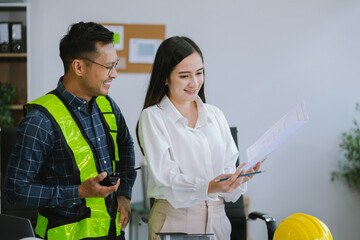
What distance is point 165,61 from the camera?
1730 millimetres

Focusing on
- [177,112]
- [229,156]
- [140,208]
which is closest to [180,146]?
[177,112]

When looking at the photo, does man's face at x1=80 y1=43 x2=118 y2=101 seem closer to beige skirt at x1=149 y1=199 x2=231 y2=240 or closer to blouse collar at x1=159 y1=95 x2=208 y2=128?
blouse collar at x1=159 y1=95 x2=208 y2=128

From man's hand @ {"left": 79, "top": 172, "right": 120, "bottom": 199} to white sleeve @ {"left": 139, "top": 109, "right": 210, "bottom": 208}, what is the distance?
7.5 inches

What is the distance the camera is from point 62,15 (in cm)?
363

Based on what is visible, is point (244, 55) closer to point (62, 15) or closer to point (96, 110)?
point (62, 15)

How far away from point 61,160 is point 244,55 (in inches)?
98.3

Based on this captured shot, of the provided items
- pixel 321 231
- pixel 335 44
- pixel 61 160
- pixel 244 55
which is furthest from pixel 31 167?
pixel 335 44

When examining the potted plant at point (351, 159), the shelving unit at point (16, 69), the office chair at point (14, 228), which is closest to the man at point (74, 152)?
the office chair at point (14, 228)

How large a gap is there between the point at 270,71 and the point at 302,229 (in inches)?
98.7

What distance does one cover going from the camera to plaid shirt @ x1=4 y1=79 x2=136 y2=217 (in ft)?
4.82

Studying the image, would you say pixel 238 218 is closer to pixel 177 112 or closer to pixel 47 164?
pixel 177 112

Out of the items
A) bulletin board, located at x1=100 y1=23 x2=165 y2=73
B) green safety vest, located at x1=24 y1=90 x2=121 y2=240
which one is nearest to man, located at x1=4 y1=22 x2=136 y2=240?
green safety vest, located at x1=24 y1=90 x2=121 y2=240

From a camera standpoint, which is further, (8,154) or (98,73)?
(8,154)

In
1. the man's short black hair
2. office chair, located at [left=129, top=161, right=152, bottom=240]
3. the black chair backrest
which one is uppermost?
the man's short black hair
